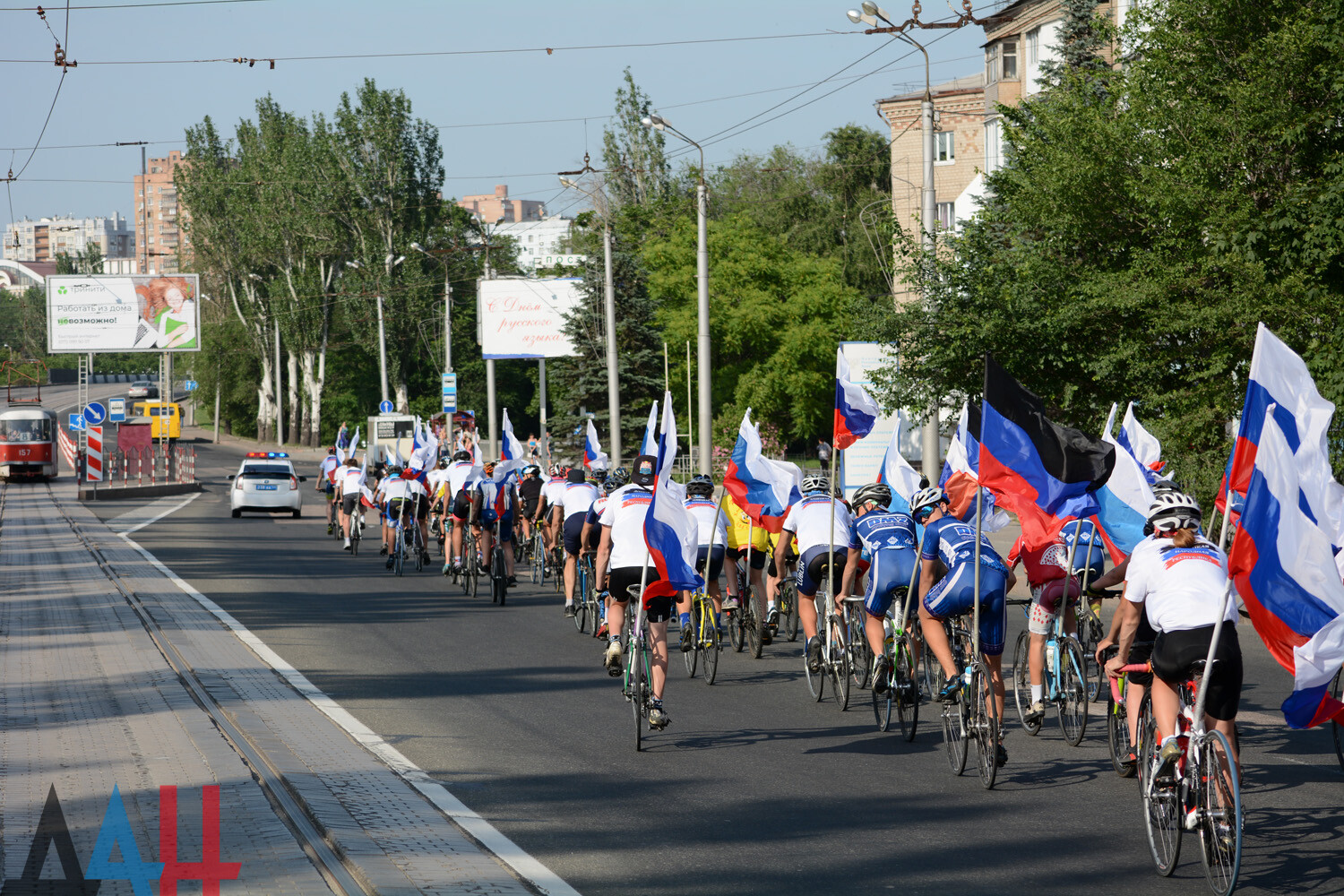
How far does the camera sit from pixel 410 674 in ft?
42.5

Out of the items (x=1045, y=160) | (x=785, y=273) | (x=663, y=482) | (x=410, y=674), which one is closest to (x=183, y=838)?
(x=663, y=482)

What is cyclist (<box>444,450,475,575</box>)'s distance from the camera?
795 inches

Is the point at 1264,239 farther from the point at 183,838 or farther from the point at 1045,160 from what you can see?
the point at 183,838

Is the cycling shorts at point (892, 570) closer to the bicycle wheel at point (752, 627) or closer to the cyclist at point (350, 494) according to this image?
the bicycle wheel at point (752, 627)

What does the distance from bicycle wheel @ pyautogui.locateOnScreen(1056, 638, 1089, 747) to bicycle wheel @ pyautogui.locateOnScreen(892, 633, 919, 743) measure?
977 mm

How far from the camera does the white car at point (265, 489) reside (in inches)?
1533

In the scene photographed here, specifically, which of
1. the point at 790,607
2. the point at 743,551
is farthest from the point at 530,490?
the point at 743,551

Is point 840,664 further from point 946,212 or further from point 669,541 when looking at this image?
point 946,212

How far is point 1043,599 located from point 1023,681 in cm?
108

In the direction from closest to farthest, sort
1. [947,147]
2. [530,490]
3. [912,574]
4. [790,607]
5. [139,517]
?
1. [912,574]
2. [790,607]
3. [530,490]
4. [139,517]
5. [947,147]

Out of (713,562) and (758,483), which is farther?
(758,483)

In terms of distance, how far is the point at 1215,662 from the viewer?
6.54 m

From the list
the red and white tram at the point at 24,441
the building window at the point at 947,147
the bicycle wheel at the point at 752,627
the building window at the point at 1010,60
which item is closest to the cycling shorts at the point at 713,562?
the bicycle wheel at the point at 752,627

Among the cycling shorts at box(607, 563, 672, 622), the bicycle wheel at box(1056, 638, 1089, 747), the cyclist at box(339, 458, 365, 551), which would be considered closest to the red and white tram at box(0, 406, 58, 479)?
the cyclist at box(339, 458, 365, 551)
